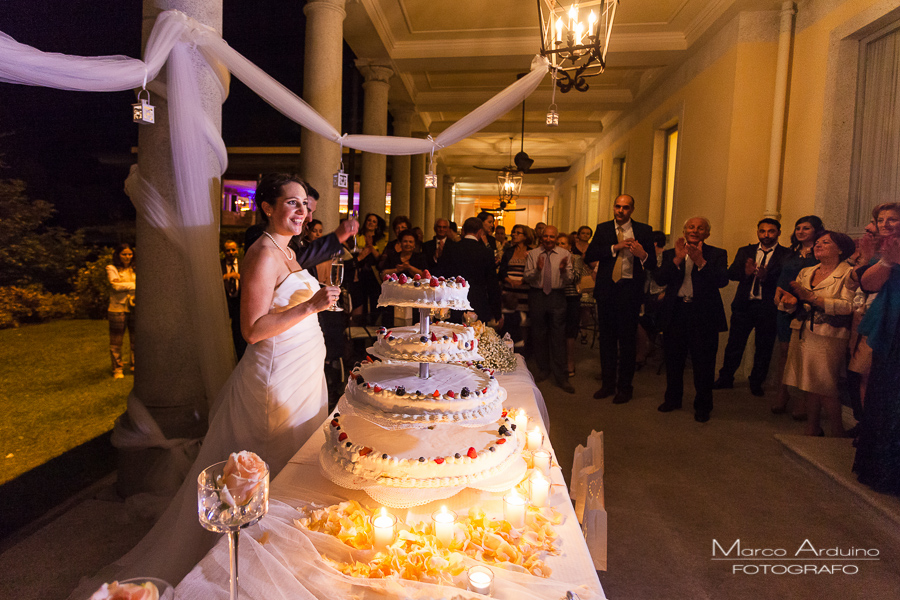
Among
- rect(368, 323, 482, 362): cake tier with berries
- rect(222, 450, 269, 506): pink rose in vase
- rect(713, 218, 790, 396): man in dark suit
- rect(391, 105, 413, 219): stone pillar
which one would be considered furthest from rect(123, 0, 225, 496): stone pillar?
rect(391, 105, 413, 219): stone pillar

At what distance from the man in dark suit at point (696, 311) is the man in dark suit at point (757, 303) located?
783mm

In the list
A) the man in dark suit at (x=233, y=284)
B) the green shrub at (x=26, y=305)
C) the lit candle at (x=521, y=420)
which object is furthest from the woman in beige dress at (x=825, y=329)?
the green shrub at (x=26, y=305)

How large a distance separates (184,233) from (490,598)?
2.47m

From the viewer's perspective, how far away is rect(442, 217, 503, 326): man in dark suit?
4.88 metres

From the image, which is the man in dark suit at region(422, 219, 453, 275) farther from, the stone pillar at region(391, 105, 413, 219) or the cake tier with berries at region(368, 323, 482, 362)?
the stone pillar at region(391, 105, 413, 219)

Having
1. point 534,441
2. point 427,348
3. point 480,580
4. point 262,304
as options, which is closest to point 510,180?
point 534,441

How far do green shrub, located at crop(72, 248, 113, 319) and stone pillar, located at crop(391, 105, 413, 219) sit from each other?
5.10 metres

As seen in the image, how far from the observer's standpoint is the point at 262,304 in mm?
2092

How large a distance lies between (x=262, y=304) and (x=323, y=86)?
3796 millimetres

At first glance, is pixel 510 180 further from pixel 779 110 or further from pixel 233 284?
pixel 233 284

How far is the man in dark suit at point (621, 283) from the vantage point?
5.23 meters

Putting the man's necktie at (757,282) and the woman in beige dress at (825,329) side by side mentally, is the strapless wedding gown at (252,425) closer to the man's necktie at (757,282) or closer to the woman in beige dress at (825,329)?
the woman in beige dress at (825,329)

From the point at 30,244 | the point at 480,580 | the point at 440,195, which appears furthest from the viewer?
the point at 440,195

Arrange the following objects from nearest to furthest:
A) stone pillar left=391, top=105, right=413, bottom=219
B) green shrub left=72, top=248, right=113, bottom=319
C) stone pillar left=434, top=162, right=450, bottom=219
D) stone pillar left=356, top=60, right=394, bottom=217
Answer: green shrub left=72, top=248, right=113, bottom=319 < stone pillar left=356, top=60, right=394, bottom=217 < stone pillar left=391, top=105, right=413, bottom=219 < stone pillar left=434, top=162, right=450, bottom=219
